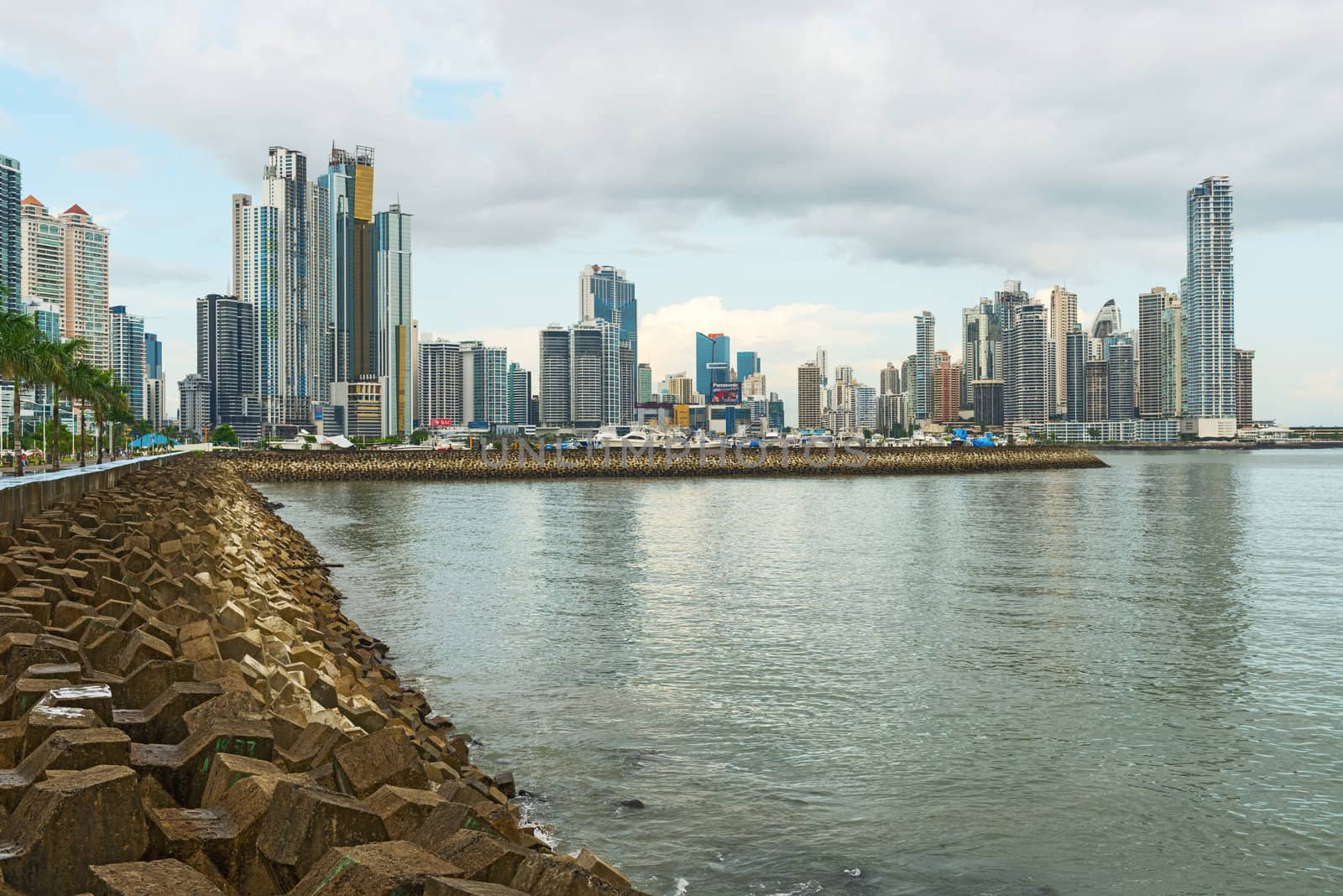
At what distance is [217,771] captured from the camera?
6.38 meters

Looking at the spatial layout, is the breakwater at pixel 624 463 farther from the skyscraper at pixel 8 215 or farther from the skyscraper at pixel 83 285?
the skyscraper at pixel 83 285

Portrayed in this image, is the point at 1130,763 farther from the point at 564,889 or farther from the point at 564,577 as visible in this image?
the point at 564,577

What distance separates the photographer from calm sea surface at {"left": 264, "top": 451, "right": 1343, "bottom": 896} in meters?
10.1

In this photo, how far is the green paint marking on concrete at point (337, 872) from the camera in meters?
4.84

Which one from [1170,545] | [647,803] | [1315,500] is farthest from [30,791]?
[1315,500]

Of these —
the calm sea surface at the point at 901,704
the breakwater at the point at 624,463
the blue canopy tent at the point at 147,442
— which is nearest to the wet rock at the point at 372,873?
the calm sea surface at the point at 901,704

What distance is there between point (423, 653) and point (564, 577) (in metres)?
10.9

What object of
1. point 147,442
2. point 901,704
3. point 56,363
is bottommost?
point 901,704

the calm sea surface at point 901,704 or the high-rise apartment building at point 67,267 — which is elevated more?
the high-rise apartment building at point 67,267

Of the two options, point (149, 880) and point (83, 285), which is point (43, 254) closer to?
point (83, 285)

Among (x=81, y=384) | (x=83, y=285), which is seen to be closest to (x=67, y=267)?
(x=83, y=285)

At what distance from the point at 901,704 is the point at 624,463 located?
100 metres

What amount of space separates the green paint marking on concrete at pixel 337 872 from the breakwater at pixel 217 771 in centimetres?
1

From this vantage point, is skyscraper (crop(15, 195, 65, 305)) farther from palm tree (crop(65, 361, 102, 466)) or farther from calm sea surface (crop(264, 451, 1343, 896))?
calm sea surface (crop(264, 451, 1343, 896))
